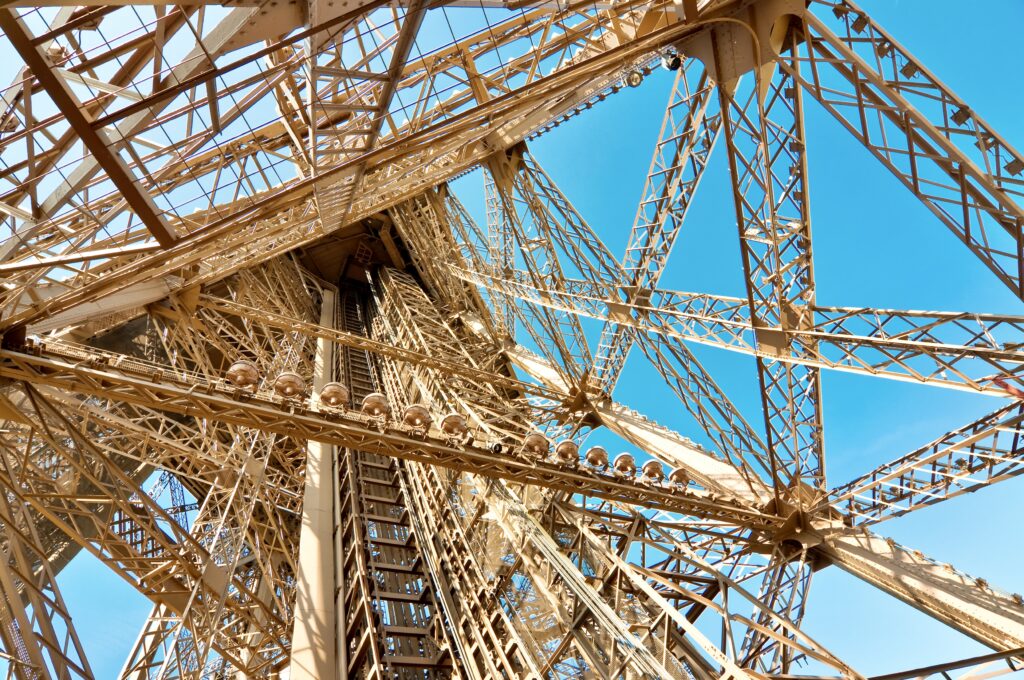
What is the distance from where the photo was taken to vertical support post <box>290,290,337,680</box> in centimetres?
1275

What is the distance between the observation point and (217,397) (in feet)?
32.3

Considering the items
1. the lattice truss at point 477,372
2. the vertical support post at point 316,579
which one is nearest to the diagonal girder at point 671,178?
the lattice truss at point 477,372

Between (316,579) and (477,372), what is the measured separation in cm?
598

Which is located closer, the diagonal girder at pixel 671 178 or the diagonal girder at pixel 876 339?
the diagonal girder at pixel 876 339

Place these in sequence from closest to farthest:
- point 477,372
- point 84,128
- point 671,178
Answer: point 84,128, point 671,178, point 477,372

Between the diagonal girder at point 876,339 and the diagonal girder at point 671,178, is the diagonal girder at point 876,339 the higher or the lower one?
the lower one

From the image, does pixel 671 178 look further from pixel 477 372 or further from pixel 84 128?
pixel 84 128

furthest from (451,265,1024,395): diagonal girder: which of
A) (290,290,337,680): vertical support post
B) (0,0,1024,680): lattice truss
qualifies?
(290,290,337,680): vertical support post

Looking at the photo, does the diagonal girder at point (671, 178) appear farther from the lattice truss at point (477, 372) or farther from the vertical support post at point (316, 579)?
the vertical support post at point (316, 579)

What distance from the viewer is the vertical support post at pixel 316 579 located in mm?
12750

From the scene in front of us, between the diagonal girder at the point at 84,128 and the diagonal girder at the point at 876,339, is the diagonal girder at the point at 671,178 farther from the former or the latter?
the diagonal girder at the point at 84,128

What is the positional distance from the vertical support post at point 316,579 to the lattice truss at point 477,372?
0.24ft

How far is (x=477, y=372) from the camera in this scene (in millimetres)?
17609

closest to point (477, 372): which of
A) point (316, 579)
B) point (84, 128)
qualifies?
point (316, 579)
